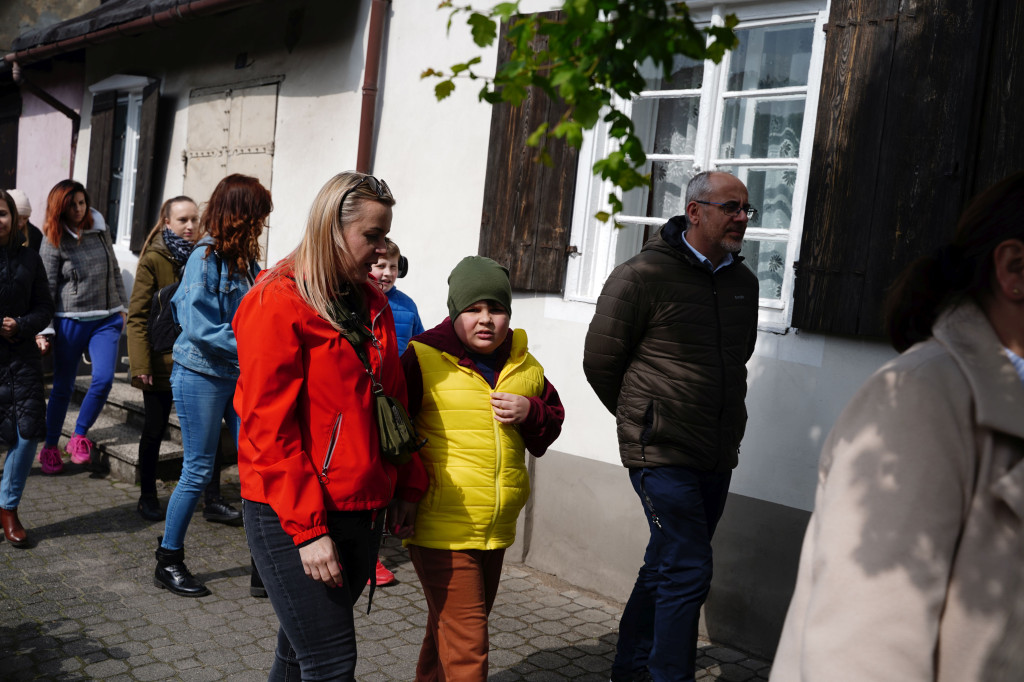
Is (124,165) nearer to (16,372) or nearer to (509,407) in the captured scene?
(16,372)

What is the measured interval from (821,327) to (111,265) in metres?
5.12

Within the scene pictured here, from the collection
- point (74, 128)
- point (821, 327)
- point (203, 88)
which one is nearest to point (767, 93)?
point (821, 327)

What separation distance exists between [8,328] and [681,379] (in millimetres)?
3677

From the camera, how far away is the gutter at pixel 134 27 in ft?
25.0

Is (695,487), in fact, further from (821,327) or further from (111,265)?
(111,265)

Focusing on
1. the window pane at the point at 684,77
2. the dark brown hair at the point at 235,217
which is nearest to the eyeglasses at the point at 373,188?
the dark brown hair at the point at 235,217

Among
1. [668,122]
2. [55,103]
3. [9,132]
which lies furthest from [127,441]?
[9,132]

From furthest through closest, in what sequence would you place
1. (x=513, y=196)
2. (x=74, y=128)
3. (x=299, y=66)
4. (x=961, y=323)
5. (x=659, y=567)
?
(x=74, y=128) < (x=299, y=66) < (x=513, y=196) < (x=659, y=567) < (x=961, y=323)

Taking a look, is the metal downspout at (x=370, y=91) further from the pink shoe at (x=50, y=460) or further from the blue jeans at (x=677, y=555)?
the blue jeans at (x=677, y=555)

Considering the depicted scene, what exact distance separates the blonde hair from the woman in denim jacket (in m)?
2.15

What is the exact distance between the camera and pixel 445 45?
243 inches

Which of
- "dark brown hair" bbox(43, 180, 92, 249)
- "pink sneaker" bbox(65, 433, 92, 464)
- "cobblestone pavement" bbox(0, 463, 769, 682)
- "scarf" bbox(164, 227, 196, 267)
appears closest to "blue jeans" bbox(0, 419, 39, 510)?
"cobblestone pavement" bbox(0, 463, 769, 682)

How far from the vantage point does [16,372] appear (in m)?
5.27

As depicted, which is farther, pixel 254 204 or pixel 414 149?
pixel 414 149
